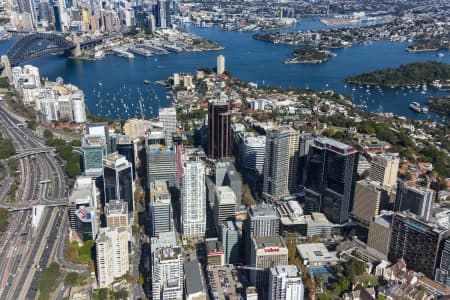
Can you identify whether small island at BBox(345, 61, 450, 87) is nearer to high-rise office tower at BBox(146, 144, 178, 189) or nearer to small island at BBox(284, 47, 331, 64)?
small island at BBox(284, 47, 331, 64)

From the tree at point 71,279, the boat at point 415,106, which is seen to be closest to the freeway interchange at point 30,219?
the tree at point 71,279

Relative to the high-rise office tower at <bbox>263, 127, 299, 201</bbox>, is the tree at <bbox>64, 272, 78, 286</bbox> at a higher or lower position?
lower

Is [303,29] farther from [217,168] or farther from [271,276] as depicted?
[271,276]

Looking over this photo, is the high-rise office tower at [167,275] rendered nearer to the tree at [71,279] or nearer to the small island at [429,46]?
the tree at [71,279]

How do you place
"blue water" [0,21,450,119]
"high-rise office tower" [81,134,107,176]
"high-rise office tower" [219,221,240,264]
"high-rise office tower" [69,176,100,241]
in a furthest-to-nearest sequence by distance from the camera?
"blue water" [0,21,450,119]
"high-rise office tower" [81,134,107,176]
"high-rise office tower" [69,176,100,241]
"high-rise office tower" [219,221,240,264]

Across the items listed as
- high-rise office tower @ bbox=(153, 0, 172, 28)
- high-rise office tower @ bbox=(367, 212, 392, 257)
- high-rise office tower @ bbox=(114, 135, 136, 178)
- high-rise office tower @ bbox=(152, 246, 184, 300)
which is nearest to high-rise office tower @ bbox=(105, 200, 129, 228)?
high-rise office tower @ bbox=(152, 246, 184, 300)

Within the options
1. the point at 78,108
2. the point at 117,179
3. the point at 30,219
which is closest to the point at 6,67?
the point at 78,108
